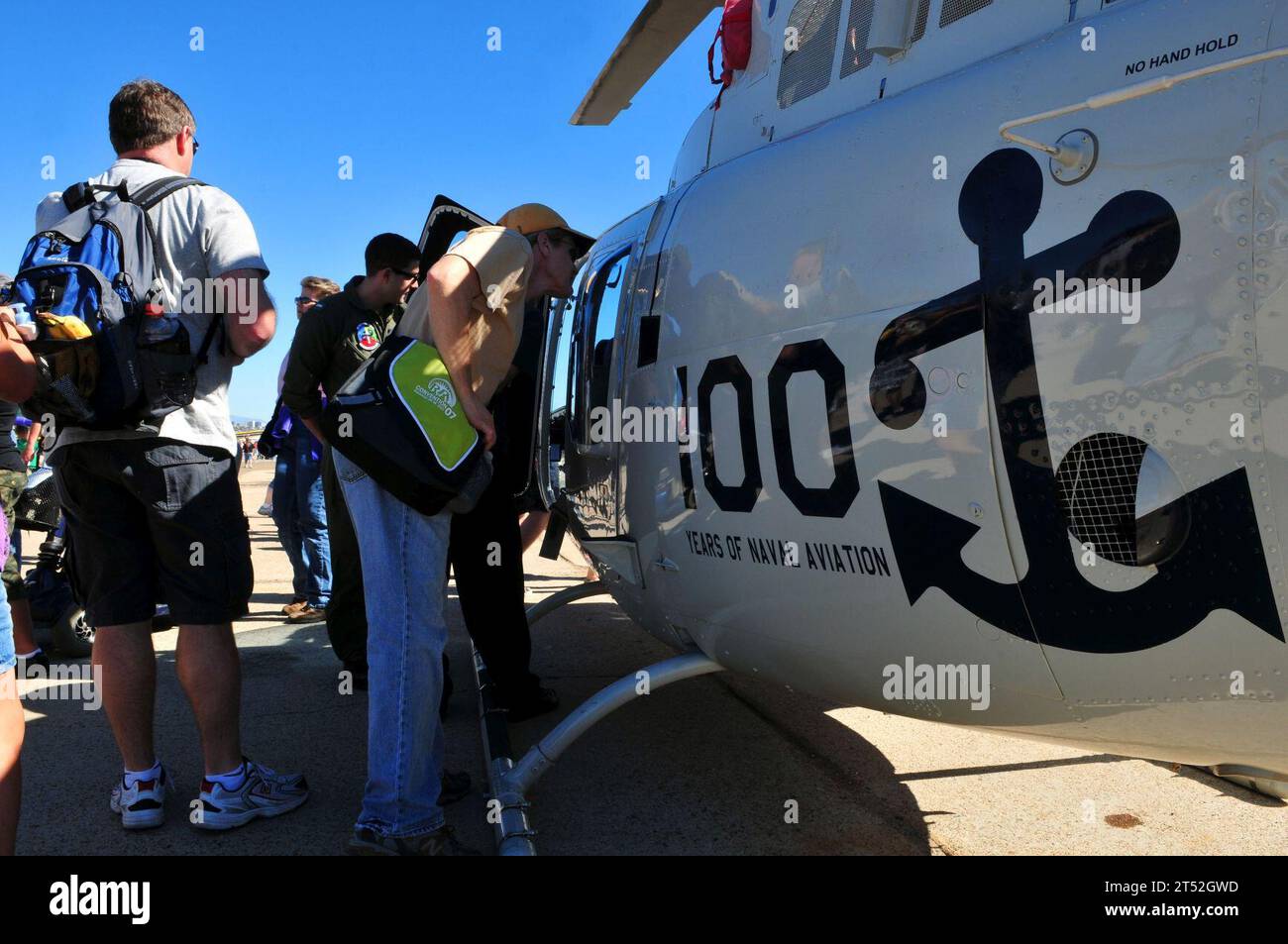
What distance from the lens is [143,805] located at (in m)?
2.67

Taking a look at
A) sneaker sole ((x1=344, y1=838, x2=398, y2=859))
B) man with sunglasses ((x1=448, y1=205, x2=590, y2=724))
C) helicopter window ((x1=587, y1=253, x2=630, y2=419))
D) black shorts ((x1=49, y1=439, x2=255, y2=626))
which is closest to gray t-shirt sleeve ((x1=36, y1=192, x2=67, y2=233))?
black shorts ((x1=49, y1=439, x2=255, y2=626))

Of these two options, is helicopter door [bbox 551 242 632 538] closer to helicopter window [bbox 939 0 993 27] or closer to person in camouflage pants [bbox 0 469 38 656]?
helicopter window [bbox 939 0 993 27]

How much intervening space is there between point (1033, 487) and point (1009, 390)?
0.20 meters

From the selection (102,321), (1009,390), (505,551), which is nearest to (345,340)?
(505,551)

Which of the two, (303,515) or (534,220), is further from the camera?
(303,515)

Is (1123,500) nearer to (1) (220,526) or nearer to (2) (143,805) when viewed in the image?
(1) (220,526)

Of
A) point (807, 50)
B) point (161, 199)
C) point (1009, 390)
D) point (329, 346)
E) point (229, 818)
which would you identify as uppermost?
point (807, 50)

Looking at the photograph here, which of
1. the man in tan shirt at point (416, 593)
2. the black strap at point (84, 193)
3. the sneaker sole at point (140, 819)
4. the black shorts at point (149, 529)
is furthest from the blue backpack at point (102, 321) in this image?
the sneaker sole at point (140, 819)

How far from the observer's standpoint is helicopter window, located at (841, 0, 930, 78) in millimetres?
2408

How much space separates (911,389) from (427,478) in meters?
1.19

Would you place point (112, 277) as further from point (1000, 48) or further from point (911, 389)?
point (1000, 48)

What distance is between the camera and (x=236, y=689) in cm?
270

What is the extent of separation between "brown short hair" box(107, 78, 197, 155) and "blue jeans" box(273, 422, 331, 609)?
2.69 metres
